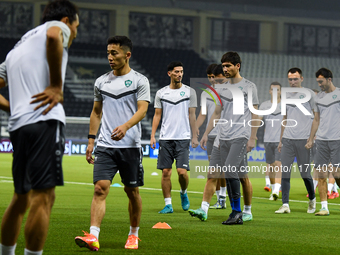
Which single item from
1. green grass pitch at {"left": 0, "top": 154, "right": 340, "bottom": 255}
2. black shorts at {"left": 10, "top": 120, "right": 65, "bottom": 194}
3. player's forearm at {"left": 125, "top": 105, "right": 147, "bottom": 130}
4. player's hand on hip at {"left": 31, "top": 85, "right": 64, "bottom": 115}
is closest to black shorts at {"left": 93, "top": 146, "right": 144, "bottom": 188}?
player's forearm at {"left": 125, "top": 105, "right": 147, "bottom": 130}

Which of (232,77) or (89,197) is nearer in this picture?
(232,77)

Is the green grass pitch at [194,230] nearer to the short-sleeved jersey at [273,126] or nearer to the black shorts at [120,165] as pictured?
the black shorts at [120,165]

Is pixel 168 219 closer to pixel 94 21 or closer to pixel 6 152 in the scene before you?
pixel 6 152

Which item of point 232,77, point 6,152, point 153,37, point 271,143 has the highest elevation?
point 153,37

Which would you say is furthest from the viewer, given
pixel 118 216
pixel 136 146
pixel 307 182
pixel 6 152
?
pixel 6 152

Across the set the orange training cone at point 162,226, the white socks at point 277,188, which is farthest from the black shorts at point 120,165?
the white socks at point 277,188

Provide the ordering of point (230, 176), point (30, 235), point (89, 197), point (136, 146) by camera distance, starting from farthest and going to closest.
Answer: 1. point (89, 197)
2. point (230, 176)
3. point (136, 146)
4. point (30, 235)

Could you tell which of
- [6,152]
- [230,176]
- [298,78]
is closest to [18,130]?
[230,176]

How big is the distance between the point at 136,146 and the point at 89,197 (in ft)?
18.6

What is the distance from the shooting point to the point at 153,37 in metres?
41.2

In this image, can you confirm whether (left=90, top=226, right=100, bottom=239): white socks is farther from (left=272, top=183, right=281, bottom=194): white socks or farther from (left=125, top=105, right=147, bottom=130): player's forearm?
(left=272, top=183, right=281, bottom=194): white socks

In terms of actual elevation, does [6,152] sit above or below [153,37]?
below

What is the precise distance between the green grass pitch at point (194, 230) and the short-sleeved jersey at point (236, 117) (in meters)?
1.21

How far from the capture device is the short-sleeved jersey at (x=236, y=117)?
7633mm
